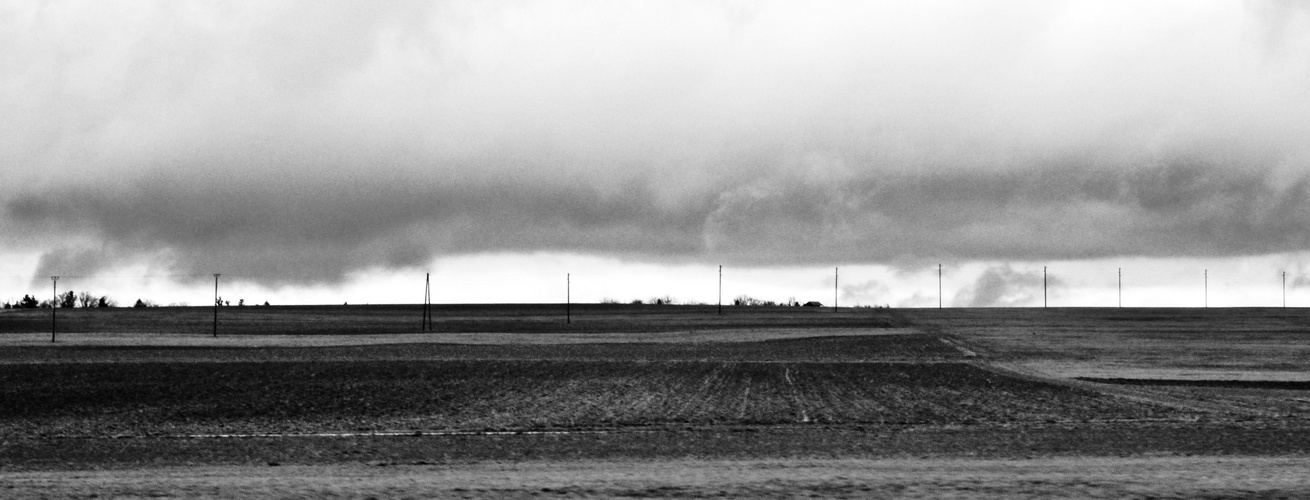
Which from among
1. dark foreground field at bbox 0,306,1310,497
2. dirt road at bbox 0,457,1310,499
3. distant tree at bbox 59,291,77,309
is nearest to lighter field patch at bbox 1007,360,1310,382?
dark foreground field at bbox 0,306,1310,497

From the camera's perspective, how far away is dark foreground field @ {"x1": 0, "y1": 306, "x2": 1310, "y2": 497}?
66.1ft

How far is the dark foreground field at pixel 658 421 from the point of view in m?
20.2

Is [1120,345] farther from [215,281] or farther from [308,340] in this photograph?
[215,281]

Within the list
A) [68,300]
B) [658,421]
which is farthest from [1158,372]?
[68,300]

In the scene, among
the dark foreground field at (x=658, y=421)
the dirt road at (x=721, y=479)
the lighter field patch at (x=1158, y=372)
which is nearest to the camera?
the dirt road at (x=721, y=479)

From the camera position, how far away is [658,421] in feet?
105

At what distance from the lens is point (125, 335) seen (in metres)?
103

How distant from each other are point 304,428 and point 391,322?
325 ft

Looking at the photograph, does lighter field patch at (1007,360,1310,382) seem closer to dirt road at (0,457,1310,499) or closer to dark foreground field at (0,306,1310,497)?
dark foreground field at (0,306,1310,497)

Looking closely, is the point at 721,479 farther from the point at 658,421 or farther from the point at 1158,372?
the point at 1158,372

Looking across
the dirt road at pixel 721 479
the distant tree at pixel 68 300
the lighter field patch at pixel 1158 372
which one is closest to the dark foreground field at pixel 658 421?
the dirt road at pixel 721 479

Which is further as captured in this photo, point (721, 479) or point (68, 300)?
point (68, 300)

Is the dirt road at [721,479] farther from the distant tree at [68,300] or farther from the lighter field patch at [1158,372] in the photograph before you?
the distant tree at [68,300]

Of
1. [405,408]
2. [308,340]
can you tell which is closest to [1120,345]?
[308,340]
